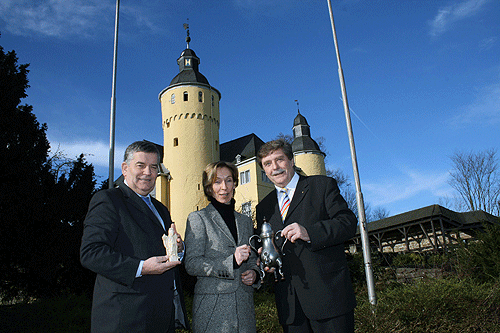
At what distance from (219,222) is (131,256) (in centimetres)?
86

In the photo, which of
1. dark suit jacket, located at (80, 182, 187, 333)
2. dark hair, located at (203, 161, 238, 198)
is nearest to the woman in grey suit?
dark hair, located at (203, 161, 238, 198)

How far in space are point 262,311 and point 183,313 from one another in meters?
5.07

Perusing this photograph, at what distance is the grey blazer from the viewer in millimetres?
3080

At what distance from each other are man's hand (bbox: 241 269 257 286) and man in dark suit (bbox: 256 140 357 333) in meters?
0.26

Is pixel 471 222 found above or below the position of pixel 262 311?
above

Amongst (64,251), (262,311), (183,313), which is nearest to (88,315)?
(64,251)

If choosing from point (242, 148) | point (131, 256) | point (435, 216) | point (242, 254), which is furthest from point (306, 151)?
point (131, 256)

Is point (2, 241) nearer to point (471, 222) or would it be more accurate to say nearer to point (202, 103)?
point (471, 222)

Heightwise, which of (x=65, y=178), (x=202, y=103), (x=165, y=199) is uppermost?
(x=202, y=103)

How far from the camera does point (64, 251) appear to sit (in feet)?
30.5

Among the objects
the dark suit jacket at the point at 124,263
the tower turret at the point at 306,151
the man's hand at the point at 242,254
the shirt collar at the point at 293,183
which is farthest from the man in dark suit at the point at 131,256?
the tower turret at the point at 306,151

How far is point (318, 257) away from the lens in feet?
10.2

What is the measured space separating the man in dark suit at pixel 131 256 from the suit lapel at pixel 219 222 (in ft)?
1.63

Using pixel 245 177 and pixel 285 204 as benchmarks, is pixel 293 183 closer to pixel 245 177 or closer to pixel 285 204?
pixel 285 204
